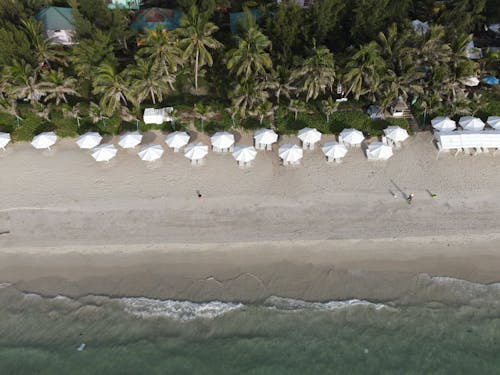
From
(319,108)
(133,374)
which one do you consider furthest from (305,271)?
(319,108)

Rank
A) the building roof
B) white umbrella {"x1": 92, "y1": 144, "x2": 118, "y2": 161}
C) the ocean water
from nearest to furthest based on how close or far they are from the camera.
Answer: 1. the ocean water
2. white umbrella {"x1": 92, "y1": 144, "x2": 118, "y2": 161}
3. the building roof

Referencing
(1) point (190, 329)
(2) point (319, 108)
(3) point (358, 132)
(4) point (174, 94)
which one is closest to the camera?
(1) point (190, 329)

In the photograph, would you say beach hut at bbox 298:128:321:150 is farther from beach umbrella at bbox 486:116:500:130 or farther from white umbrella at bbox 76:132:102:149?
white umbrella at bbox 76:132:102:149

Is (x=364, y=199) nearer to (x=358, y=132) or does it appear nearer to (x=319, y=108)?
(x=358, y=132)

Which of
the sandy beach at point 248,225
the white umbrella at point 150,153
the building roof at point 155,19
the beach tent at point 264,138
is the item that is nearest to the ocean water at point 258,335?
the sandy beach at point 248,225

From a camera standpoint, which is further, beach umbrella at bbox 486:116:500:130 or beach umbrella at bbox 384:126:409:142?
beach umbrella at bbox 486:116:500:130

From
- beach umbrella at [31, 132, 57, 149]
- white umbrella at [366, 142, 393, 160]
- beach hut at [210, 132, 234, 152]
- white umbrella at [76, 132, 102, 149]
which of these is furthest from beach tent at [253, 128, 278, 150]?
beach umbrella at [31, 132, 57, 149]

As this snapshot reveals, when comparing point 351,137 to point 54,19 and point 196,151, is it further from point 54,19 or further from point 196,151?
point 54,19
